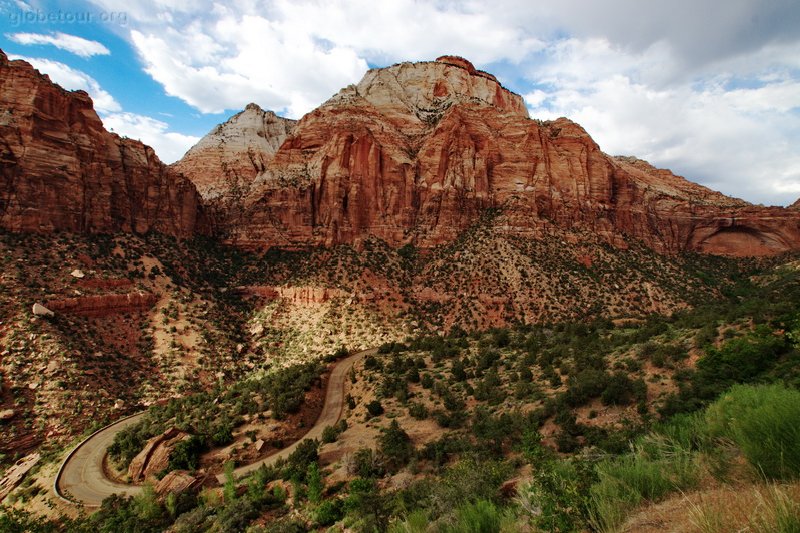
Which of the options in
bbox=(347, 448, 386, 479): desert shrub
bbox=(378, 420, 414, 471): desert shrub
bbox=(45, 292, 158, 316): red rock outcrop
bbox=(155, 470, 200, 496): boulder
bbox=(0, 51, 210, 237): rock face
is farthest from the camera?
bbox=(0, 51, 210, 237): rock face

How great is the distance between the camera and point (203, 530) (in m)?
16.1

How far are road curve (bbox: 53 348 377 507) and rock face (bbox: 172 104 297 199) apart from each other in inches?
2244

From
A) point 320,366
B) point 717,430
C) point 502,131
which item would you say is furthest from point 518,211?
point 717,430

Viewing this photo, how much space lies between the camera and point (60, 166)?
145 feet

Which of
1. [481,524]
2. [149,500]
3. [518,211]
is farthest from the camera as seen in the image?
[518,211]

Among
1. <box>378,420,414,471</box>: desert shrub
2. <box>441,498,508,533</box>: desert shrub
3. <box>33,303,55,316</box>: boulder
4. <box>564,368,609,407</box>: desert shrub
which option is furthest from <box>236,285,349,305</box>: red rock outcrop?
<box>441,498,508,533</box>: desert shrub

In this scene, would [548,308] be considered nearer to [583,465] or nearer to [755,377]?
[755,377]

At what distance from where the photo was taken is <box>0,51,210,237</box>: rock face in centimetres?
4150

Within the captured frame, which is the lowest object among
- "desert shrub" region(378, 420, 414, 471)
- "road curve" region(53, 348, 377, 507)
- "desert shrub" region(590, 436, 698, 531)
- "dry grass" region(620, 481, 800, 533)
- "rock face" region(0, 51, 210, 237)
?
"road curve" region(53, 348, 377, 507)

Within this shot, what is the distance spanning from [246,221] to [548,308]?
52893mm

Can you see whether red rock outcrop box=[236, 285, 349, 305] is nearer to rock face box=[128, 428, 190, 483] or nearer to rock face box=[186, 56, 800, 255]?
rock face box=[186, 56, 800, 255]

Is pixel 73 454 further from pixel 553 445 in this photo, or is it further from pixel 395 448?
pixel 553 445

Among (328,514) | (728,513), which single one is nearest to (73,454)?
(328,514)

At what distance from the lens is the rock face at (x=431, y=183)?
219ft
